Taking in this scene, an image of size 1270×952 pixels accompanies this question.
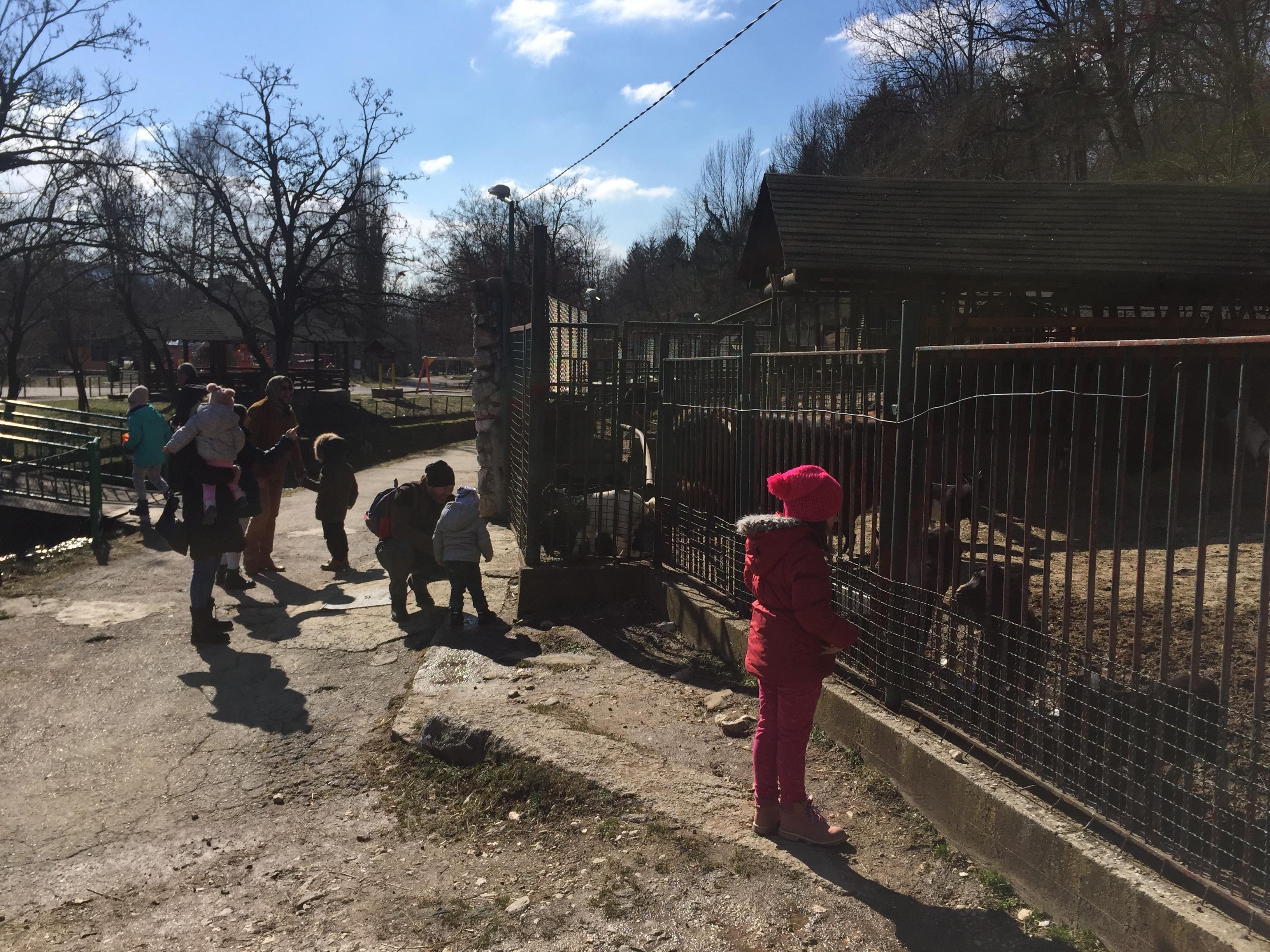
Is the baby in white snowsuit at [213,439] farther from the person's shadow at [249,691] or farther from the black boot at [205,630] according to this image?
the person's shadow at [249,691]

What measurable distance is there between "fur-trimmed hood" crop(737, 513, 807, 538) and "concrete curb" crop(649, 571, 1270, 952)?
1054 millimetres

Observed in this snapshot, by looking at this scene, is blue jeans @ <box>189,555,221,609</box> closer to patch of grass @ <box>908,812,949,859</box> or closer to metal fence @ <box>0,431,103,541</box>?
metal fence @ <box>0,431,103,541</box>

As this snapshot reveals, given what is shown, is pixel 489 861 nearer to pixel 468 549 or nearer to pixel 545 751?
pixel 545 751

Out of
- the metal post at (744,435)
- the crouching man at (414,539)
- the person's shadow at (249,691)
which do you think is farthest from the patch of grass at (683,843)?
the crouching man at (414,539)

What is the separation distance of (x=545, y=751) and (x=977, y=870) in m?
1.90

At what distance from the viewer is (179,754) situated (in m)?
5.21

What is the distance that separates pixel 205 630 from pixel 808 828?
4.78 metres

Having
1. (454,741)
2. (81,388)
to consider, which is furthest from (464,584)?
(81,388)

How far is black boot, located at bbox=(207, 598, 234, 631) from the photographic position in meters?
6.88

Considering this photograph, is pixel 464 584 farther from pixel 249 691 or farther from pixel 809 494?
pixel 809 494

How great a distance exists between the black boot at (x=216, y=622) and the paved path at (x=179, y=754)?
178 mm

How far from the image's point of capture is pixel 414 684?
5.74m

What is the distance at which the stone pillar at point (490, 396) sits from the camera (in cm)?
1111

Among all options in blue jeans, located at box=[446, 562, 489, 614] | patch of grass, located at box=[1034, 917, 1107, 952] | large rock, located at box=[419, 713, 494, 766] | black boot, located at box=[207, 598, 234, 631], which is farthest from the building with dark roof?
patch of grass, located at box=[1034, 917, 1107, 952]
